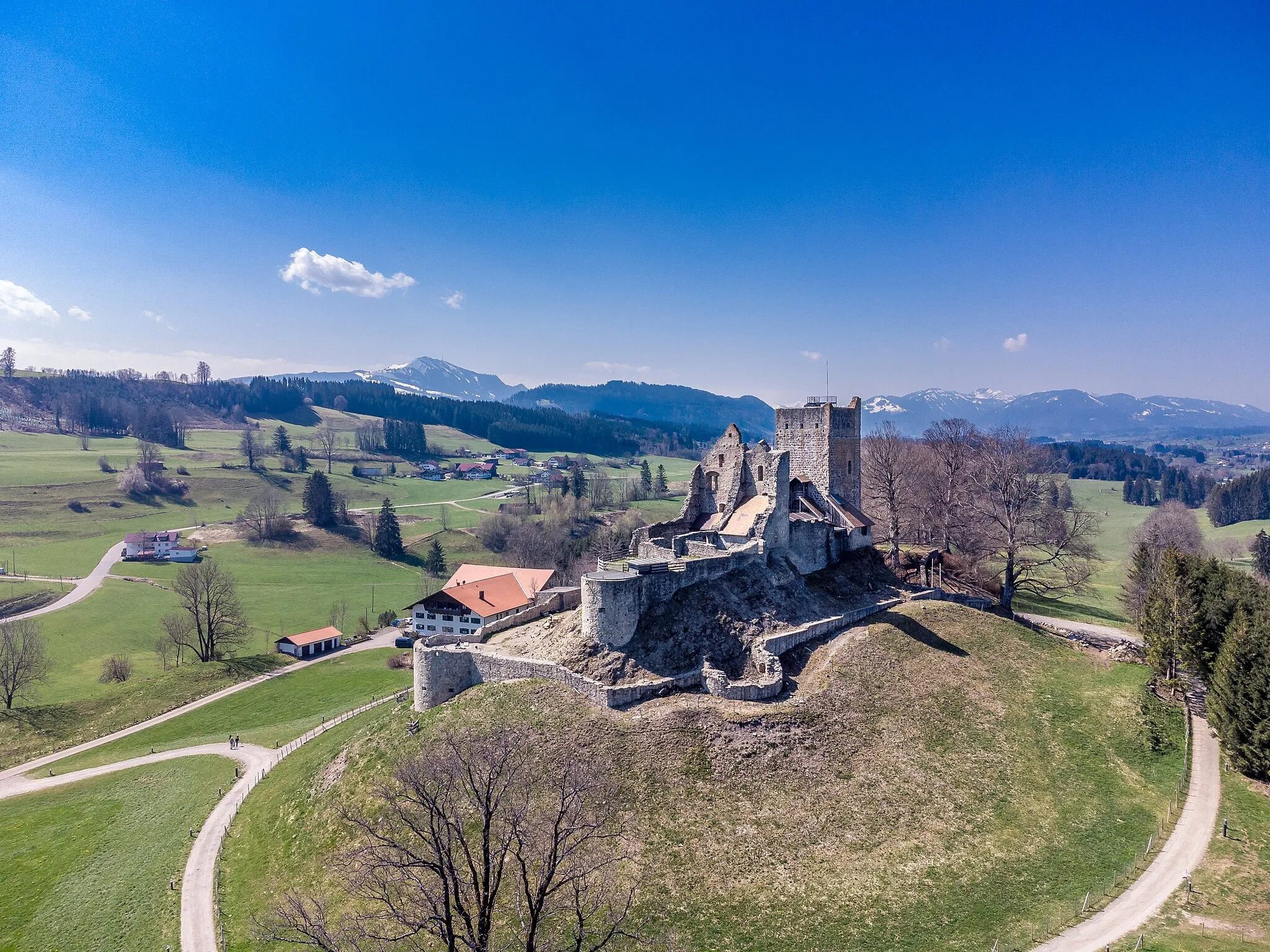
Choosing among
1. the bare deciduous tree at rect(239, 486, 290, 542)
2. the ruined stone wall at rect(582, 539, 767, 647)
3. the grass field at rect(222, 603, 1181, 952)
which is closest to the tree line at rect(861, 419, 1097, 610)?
the grass field at rect(222, 603, 1181, 952)

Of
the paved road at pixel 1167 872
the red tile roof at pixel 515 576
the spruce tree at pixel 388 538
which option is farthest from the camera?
the spruce tree at pixel 388 538

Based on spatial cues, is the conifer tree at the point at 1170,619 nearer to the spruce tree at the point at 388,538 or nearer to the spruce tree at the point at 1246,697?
the spruce tree at the point at 1246,697

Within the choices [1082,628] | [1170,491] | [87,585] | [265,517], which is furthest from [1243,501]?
[87,585]

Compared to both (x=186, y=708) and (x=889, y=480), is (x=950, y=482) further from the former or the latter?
(x=186, y=708)

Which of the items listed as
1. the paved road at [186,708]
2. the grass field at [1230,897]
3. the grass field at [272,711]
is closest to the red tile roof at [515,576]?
the paved road at [186,708]

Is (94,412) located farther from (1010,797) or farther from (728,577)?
(1010,797)

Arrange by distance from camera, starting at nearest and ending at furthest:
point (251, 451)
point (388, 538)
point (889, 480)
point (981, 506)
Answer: point (889, 480), point (981, 506), point (388, 538), point (251, 451)
